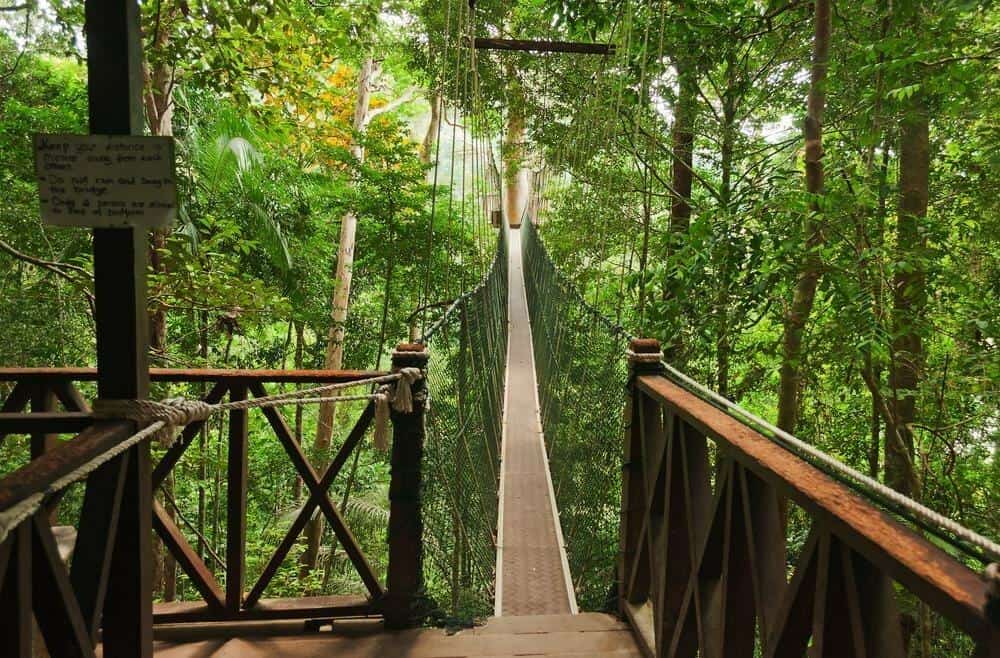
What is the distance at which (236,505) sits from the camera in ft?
4.50

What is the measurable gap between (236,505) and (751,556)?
112 centimetres

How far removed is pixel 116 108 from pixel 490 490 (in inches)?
77.1

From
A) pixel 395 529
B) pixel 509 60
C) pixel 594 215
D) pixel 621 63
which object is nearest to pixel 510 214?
pixel 509 60

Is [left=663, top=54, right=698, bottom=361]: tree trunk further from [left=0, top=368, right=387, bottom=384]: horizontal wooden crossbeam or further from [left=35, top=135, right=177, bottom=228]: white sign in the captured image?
[left=35, top=135, right=177, bottom=228]: white sign

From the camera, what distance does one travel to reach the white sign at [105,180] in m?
0.81

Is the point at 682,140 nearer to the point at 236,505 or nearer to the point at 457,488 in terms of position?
the point at 457,488

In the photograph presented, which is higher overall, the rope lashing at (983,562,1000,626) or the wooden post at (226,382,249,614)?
the rope lashing at (983,562,1000,626)

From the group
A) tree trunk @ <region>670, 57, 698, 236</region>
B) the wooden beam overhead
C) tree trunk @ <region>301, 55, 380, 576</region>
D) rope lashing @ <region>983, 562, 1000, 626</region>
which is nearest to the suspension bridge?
rope lashing @ <region>983, 562, 1000, 626</region>

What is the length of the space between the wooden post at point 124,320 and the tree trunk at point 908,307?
2.11 metres

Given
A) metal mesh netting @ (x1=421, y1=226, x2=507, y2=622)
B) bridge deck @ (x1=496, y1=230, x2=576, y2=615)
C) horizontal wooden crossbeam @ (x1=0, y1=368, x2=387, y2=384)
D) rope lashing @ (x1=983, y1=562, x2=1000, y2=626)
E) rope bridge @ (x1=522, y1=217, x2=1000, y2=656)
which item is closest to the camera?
rope lashing @ (x1=983, y1=562, x2=1000, y2=626)

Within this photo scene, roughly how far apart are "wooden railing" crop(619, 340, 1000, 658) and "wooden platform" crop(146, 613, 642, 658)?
4.1 inches

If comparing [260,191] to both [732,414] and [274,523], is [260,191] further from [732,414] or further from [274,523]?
[732,414]

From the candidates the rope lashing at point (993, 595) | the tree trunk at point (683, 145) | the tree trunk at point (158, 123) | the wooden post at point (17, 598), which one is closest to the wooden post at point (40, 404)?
the wooden post at point (17, 598)

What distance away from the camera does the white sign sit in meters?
0.81
